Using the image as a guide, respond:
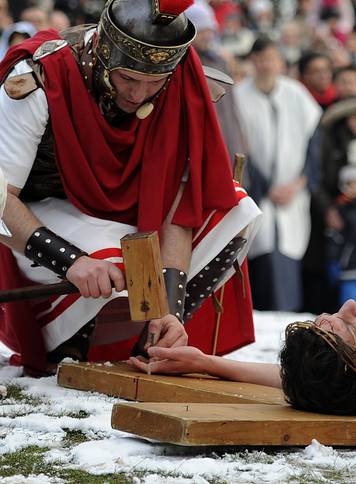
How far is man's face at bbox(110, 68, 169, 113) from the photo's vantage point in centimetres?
487

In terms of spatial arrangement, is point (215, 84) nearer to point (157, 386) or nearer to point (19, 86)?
point (19, 86)

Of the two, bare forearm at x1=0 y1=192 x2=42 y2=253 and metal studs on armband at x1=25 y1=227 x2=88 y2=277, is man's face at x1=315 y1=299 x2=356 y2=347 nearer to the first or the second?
metal studs on armband at x1=25 y1=227 x2=88 y2=277

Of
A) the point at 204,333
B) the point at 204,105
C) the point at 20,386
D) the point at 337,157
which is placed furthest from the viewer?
the point at 337,157

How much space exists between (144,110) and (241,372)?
110 cm

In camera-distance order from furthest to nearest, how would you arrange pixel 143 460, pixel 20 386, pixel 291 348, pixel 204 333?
Answer: 1. pixel 204 333
2. pixel 20 386
3. pixel 291 348
4. pixel 143 460

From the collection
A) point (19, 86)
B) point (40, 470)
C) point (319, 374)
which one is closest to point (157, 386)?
point (319, 374)

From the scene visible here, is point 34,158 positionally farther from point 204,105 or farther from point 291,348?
point 291,348

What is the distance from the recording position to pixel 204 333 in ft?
18.3

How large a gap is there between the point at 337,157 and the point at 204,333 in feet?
13.3

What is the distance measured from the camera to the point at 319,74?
10.5 m

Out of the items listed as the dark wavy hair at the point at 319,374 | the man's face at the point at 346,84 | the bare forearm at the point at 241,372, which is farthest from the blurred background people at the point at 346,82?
the dark wavy hair at the point at 319,374

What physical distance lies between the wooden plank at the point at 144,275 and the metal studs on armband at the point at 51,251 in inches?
14.6

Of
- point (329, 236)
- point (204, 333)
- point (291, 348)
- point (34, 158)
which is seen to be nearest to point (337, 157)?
point (329, 236)

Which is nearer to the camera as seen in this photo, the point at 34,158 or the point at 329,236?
the point at 34,158
